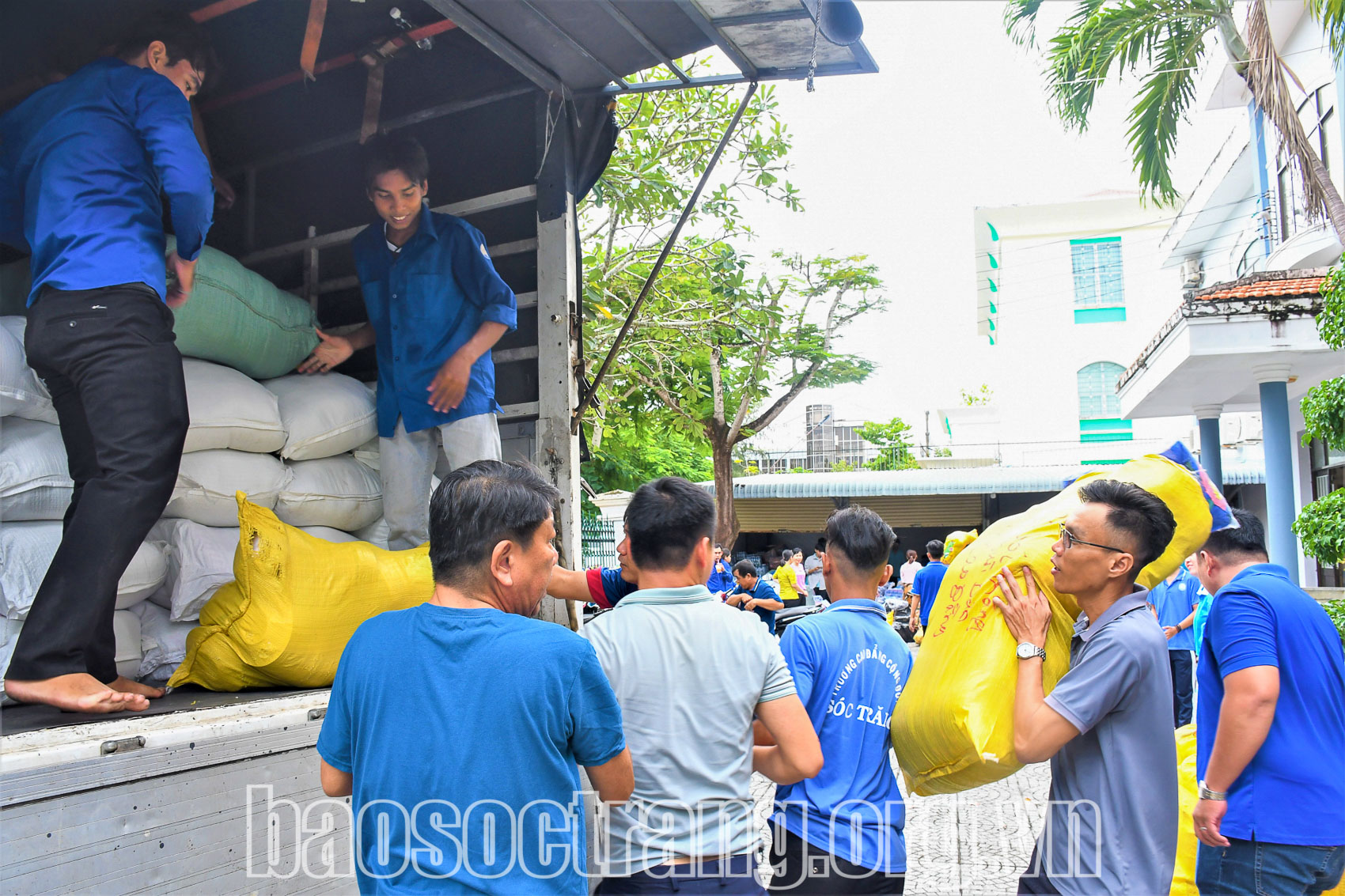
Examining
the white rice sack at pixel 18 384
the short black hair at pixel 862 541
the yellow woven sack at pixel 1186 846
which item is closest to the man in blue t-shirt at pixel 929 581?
the yellow woven sack at pixel 1186 846

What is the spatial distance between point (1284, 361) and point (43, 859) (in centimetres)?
1024

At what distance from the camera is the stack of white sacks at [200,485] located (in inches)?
97.8

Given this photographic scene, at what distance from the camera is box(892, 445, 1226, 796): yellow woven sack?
1899 millimetres

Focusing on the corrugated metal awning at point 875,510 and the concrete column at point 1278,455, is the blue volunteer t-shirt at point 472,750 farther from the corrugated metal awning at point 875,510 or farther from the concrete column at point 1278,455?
the corrugated metal awning at point 875,510

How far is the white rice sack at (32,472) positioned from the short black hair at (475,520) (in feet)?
4.98

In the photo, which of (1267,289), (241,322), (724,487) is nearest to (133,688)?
(241,322)

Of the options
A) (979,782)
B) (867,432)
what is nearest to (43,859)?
(979,782)

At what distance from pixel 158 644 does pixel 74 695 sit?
81 centimetres

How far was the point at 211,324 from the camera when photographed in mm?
3117

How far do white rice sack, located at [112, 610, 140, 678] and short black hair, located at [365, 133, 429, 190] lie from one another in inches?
68.7

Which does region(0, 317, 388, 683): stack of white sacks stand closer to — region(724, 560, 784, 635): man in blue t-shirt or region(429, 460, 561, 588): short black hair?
region(429, 460, 561, 588): short black hair

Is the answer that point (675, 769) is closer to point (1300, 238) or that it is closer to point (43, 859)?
point (43, 859)

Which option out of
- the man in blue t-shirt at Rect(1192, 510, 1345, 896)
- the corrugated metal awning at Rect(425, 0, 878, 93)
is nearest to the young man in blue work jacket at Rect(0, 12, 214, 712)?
the corrugated metal awning at Rect(425, 0, 878, 93)

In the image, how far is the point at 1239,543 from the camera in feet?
9.30
